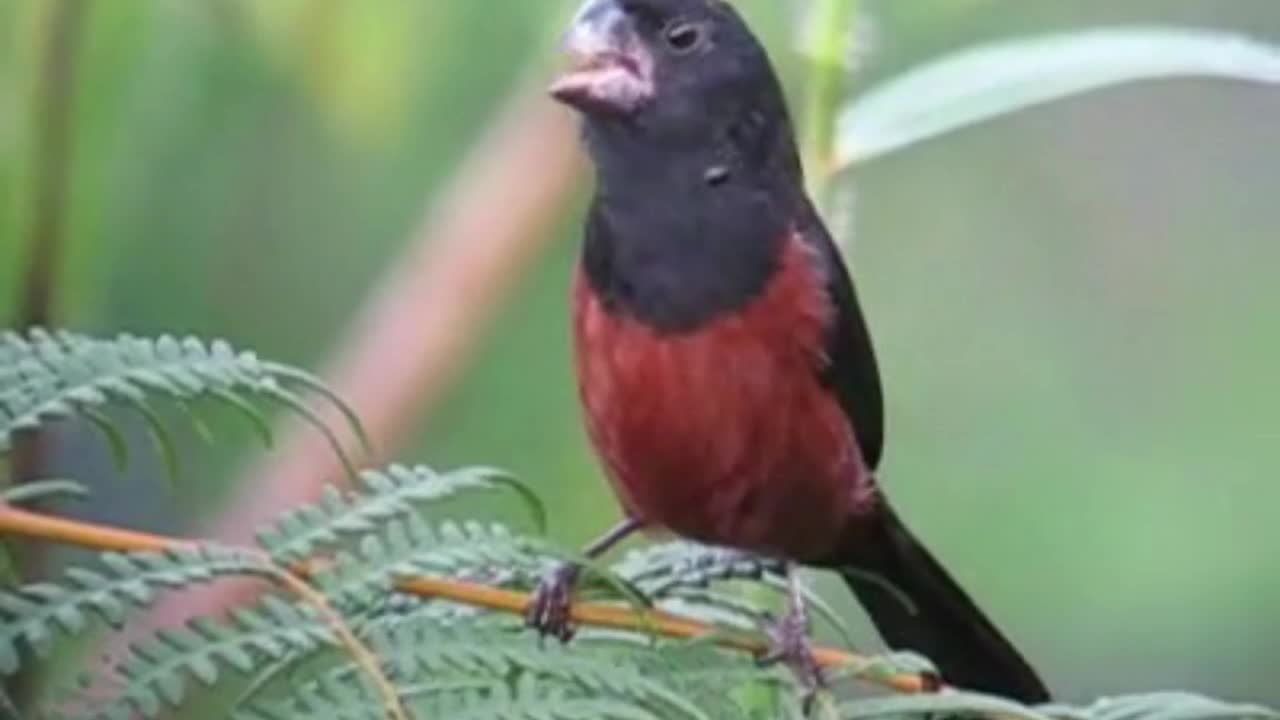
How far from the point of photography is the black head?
1030 millimetres

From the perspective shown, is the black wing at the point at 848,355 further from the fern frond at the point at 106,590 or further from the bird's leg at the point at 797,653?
the fern frond at the point at 106,590

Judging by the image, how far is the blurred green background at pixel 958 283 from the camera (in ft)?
5.54

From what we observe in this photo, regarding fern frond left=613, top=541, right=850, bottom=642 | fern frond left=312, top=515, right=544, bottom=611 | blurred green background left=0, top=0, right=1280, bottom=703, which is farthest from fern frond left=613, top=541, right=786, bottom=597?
blurred green background left=0, top=0, right=1280, bottom=703

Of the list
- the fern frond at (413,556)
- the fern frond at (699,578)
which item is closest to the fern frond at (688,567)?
the fern frond at (699,578)

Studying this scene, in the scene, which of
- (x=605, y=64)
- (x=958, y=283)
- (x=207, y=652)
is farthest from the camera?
(x=958, y=283)

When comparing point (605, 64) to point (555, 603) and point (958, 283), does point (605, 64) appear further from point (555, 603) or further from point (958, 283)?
point (958, 283)

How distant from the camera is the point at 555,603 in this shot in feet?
2.54

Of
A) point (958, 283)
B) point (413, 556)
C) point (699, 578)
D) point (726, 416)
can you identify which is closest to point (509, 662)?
point (413, 556)

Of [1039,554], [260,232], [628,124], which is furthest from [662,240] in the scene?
[1039,554]

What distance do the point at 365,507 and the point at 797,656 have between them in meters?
0.14

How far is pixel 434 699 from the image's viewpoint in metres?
0.67

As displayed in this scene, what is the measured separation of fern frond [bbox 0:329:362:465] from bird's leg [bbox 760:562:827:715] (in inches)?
5.8

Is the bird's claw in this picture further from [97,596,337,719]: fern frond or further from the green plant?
[97,596,337,719]: fern frond

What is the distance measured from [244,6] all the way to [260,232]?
0.54 ft
